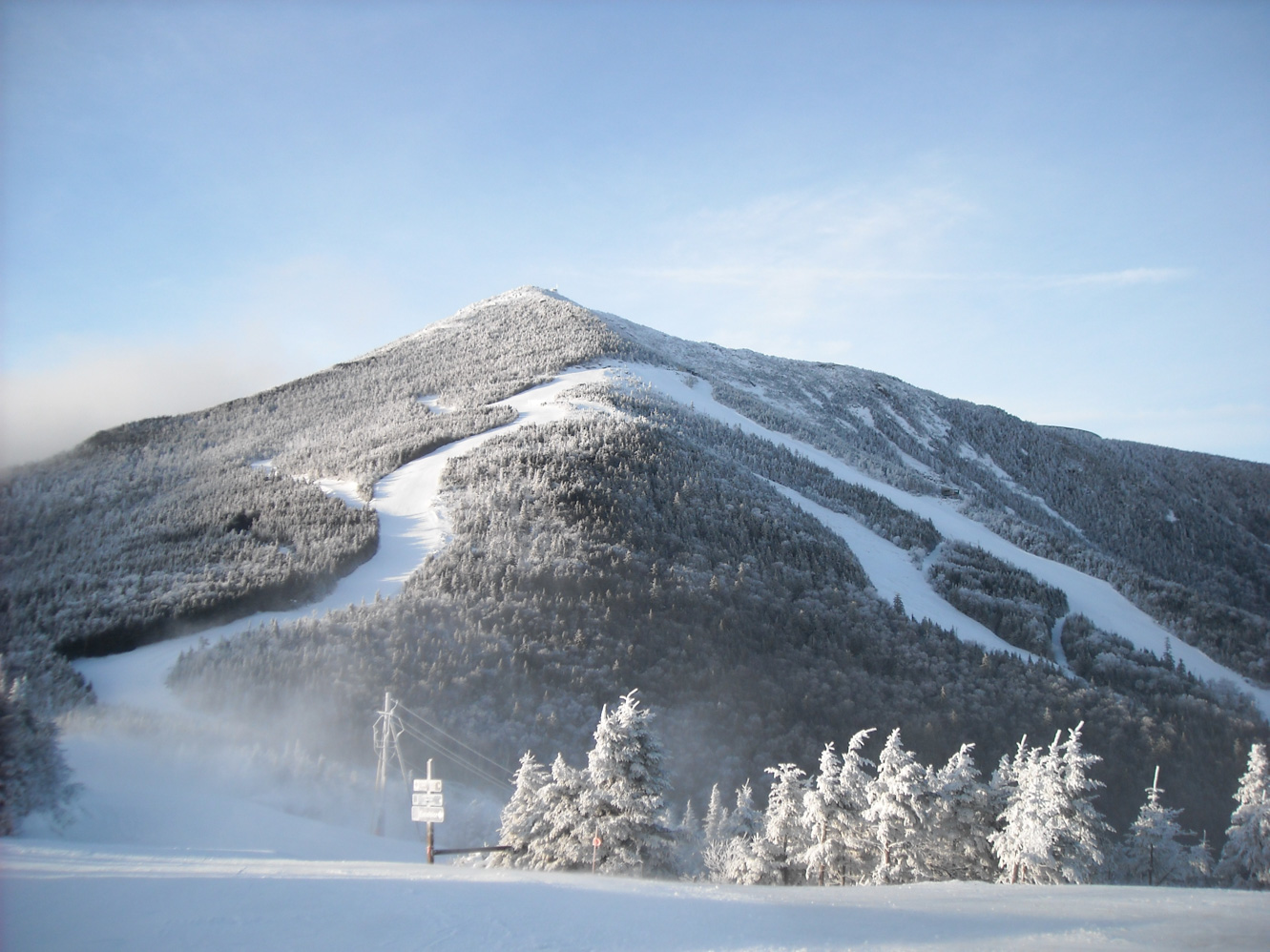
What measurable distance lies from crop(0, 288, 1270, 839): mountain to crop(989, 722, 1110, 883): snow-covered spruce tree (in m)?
10.7

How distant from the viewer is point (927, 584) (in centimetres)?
4247

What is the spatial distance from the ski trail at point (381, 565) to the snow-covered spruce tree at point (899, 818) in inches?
749

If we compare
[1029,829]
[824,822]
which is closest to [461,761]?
[824,822]

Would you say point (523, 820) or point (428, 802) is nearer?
point (428, 802)

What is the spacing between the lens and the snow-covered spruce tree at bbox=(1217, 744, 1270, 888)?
19.8 metres

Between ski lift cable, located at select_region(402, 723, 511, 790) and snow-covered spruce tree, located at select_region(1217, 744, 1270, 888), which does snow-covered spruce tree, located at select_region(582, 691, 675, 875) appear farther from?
snow-covered spruce tree, located at select_region(1217, 744, 1270, 888)

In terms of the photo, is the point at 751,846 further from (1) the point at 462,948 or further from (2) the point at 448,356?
(2) the point at 448,356

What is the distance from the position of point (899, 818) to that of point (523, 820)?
8682 mm

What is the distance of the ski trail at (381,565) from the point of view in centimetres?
2367

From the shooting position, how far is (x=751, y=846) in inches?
759

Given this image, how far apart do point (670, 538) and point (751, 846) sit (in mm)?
17375

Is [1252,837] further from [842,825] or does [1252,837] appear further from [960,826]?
[842,825]

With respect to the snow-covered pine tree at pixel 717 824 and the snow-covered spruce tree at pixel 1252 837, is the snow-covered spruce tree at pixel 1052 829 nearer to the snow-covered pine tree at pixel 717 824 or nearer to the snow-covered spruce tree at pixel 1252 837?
the snow-covered spruce tree at pixel 1252 837

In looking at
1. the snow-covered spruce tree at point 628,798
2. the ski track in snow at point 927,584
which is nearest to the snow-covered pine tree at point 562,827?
the snow-covered spruce tree at point 628,798
